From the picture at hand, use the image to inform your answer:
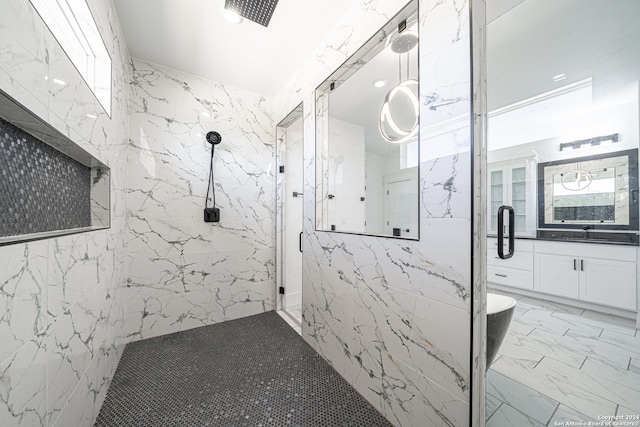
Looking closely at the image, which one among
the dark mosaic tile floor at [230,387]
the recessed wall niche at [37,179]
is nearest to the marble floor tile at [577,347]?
the dark mosaic tile floor at [230,387]

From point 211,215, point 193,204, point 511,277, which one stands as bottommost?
point 511,277

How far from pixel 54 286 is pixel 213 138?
70.6 inches

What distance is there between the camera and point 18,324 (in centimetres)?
63

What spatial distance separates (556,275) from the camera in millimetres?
2746

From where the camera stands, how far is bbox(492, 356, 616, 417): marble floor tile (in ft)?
4.21

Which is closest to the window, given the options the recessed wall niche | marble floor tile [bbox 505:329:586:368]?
the recessed wall niche

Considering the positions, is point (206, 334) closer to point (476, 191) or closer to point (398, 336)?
point (398, 336)

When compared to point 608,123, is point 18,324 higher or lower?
lower

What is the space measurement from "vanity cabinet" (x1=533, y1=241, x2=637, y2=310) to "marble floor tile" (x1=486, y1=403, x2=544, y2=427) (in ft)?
7.32

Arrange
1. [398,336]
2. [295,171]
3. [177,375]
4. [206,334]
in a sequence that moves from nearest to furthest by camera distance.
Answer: [398,336] < [177,375] < [206,334] < [295,171]

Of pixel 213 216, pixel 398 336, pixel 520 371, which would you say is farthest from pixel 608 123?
pixel 213 216

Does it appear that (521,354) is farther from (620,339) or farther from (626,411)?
(620,339)

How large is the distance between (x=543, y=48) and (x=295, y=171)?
2524 millimetres

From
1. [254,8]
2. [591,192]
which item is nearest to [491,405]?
[591,192]
